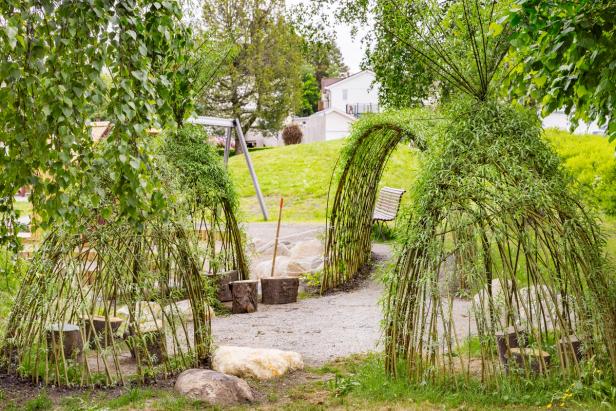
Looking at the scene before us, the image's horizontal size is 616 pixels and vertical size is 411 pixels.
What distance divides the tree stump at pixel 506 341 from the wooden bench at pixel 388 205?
6.34m

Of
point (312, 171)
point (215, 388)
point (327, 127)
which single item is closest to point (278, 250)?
point (215, 388)

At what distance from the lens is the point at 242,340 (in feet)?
22.7

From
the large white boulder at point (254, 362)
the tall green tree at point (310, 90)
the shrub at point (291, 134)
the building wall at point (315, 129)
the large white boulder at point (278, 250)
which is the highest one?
the tall green tree at point (310, 90)

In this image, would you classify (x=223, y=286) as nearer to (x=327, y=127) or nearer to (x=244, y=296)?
(x=244, y=296)

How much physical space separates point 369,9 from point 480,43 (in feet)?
21.8

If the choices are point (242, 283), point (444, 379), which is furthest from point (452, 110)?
point (242, 283)

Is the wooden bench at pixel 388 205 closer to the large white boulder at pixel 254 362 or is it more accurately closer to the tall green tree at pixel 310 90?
the large white boulder at pixel 254 362

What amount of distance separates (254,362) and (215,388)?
65 cm

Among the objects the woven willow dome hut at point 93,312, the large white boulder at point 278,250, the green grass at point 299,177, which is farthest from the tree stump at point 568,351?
the green grass at point 299,177

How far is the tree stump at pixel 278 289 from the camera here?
8.70 m

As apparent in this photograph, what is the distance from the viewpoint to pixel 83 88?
9.96 feet

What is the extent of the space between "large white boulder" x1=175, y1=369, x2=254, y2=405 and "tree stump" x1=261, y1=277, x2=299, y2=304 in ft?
12.0

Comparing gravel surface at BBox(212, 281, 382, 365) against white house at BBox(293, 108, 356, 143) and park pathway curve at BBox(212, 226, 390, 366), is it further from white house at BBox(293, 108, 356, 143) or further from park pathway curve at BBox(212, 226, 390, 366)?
white house at BBox(293, 108, 356, 143)

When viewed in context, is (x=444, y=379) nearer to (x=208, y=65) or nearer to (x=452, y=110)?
(x=452, y=110)
